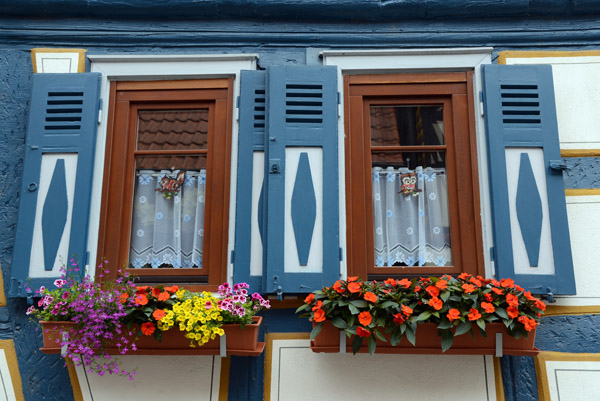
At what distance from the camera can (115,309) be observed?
3381mm

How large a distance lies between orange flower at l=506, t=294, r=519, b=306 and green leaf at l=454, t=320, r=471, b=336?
0.24 metres

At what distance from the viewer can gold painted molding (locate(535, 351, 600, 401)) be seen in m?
3.56

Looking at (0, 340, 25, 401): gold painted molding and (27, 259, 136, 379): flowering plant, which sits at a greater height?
(27, 259, 136, 379): flowering plant

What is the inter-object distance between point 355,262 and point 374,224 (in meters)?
0.30

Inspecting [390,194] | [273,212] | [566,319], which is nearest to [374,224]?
[390,194]

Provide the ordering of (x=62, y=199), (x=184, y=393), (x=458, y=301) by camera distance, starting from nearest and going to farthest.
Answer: (x=458, y=301) < (x=184, y=393) < (x=62, y=199)

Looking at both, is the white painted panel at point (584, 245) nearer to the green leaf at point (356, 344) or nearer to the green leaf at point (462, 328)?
the green leaf at point (462, 328)

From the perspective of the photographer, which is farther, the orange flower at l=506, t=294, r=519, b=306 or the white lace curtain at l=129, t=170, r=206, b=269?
the white lace curtain at l=129, t=170, r=206, b=269

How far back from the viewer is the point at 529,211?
146 inches

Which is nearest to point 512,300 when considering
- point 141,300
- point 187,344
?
point 187,344

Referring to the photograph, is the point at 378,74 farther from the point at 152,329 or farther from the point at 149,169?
the point at 152,329

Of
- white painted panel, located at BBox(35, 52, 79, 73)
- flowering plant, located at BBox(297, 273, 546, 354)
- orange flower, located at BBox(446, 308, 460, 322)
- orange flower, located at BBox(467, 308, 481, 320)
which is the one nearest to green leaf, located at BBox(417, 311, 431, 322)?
flowering plant, located at BBox(297, 273, 546, 354)

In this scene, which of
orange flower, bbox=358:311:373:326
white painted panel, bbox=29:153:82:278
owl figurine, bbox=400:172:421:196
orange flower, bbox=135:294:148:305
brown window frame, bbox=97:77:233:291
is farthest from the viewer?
owl figurine, bbox=400:172:421:196

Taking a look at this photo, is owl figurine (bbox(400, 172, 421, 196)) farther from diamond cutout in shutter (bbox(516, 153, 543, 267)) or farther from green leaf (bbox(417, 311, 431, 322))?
green leaf (bbox(417, 311, 431, 322))
